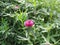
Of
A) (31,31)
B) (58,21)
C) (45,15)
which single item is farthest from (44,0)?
(31,31)

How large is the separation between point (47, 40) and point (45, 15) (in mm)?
280

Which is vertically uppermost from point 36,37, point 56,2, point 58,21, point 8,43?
point 56,2

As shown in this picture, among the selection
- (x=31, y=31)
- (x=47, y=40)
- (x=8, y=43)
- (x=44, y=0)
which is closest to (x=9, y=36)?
(x=8, y=43)

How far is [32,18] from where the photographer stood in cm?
172

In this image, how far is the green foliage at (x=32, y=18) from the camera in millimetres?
1547

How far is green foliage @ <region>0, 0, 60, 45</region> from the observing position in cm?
155

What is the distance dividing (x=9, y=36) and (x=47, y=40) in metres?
0.34

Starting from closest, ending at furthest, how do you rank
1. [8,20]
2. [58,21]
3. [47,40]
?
[47,40], [58,21], [8,20]

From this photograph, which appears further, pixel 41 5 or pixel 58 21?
pixel 41 5

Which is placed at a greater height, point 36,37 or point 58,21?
point 58,21

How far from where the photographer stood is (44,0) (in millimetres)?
1819

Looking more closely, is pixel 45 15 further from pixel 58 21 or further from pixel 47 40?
pixel 47 40

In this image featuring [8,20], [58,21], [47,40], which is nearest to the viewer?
[47,40]

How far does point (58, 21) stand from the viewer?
1624mm
